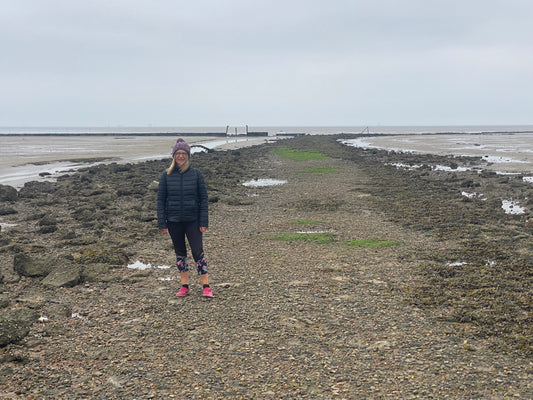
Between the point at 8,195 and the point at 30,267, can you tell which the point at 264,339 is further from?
the point at 8,195

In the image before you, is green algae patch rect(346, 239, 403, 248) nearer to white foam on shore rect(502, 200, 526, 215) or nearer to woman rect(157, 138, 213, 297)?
woman rect(157, 138, 213, 297)

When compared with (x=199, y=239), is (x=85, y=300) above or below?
below

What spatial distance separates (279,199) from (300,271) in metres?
10.5

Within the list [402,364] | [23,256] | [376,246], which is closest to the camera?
[402,364]

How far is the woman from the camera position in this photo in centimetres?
779

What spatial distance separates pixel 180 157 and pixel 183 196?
63 centimetres

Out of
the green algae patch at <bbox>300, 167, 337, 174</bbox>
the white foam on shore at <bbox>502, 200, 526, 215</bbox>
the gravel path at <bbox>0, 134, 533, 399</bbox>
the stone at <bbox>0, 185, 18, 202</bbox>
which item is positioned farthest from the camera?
the green algae patch at <bbox>300, 167, 337, 174</bbox>

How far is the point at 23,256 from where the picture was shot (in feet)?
31.0

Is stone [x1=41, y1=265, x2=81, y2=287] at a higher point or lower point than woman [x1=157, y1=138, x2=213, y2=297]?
lower

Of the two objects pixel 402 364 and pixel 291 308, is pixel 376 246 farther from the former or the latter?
pixel 402 364

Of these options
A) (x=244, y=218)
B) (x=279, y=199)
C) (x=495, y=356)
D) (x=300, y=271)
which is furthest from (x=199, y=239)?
(x=279, y=199)

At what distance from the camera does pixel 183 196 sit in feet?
25.6

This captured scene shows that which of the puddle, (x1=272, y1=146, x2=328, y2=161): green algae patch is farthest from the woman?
(x1=272, y1=146, x2=328, y2=161): green algae patch

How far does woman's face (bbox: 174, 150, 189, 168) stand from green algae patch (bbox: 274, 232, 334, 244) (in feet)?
17.1
